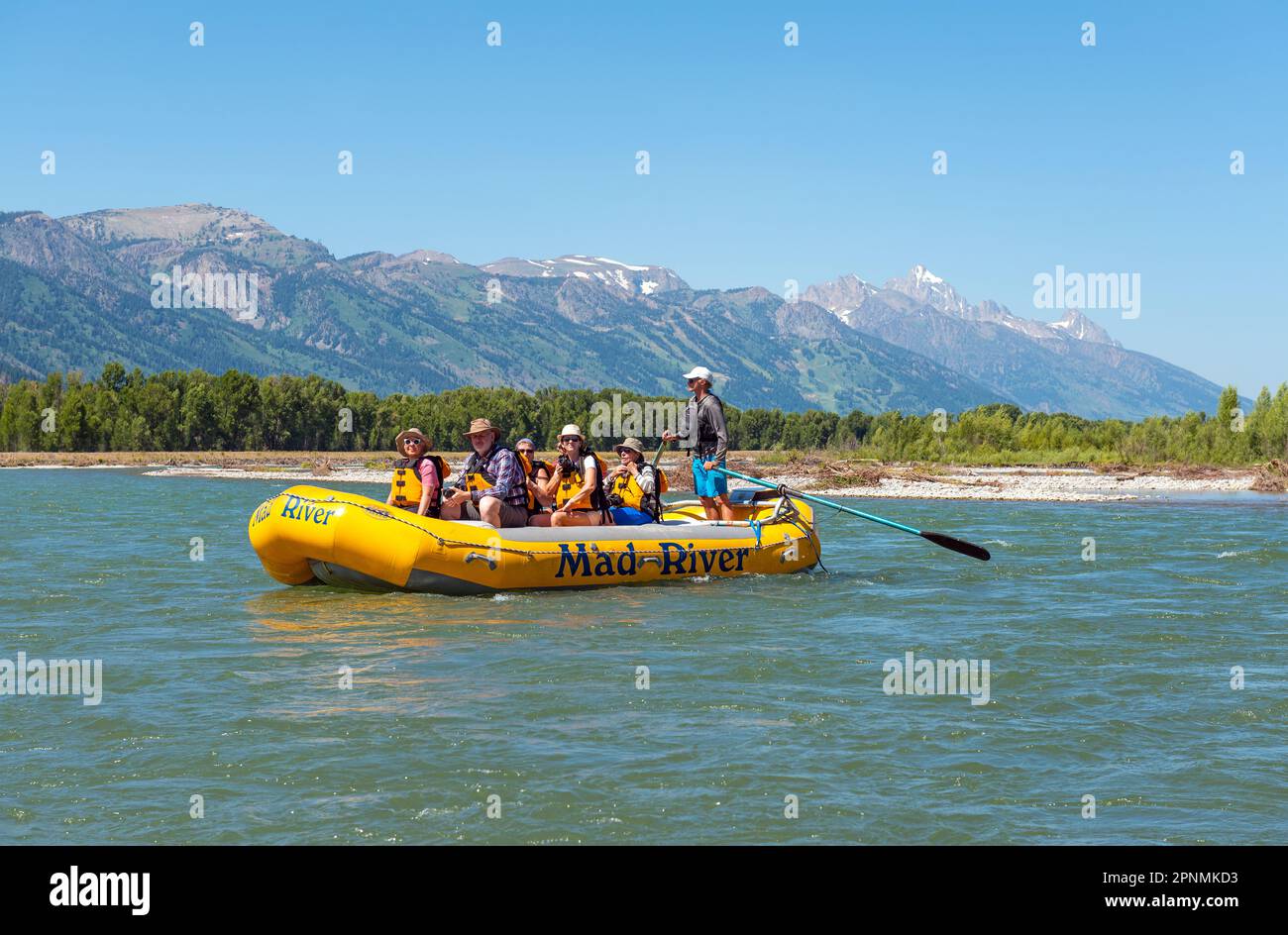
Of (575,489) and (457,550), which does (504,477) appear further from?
(575,489)

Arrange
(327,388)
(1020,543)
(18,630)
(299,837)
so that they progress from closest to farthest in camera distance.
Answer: (299,837), (18,630), (1020,543), (327,388)

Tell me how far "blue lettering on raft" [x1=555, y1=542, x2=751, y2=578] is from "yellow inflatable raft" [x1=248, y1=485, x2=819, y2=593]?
0.01m

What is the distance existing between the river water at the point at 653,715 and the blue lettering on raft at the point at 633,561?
1.32 ft

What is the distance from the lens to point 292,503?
1650 cm

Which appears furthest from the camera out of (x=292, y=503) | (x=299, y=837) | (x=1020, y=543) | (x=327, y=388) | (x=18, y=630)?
(x=327, y=388)

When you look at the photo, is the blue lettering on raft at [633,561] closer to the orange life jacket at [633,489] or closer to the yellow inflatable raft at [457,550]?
the yellow inflatable raft at [457,550]

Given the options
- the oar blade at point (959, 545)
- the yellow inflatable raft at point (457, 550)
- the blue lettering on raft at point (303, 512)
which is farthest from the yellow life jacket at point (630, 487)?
the oar blade at point (959, 545)

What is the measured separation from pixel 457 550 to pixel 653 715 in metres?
6.23

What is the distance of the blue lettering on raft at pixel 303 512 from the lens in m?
16.3

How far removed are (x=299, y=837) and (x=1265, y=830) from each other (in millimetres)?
6010

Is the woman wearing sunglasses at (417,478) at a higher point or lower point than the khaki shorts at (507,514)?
higher
